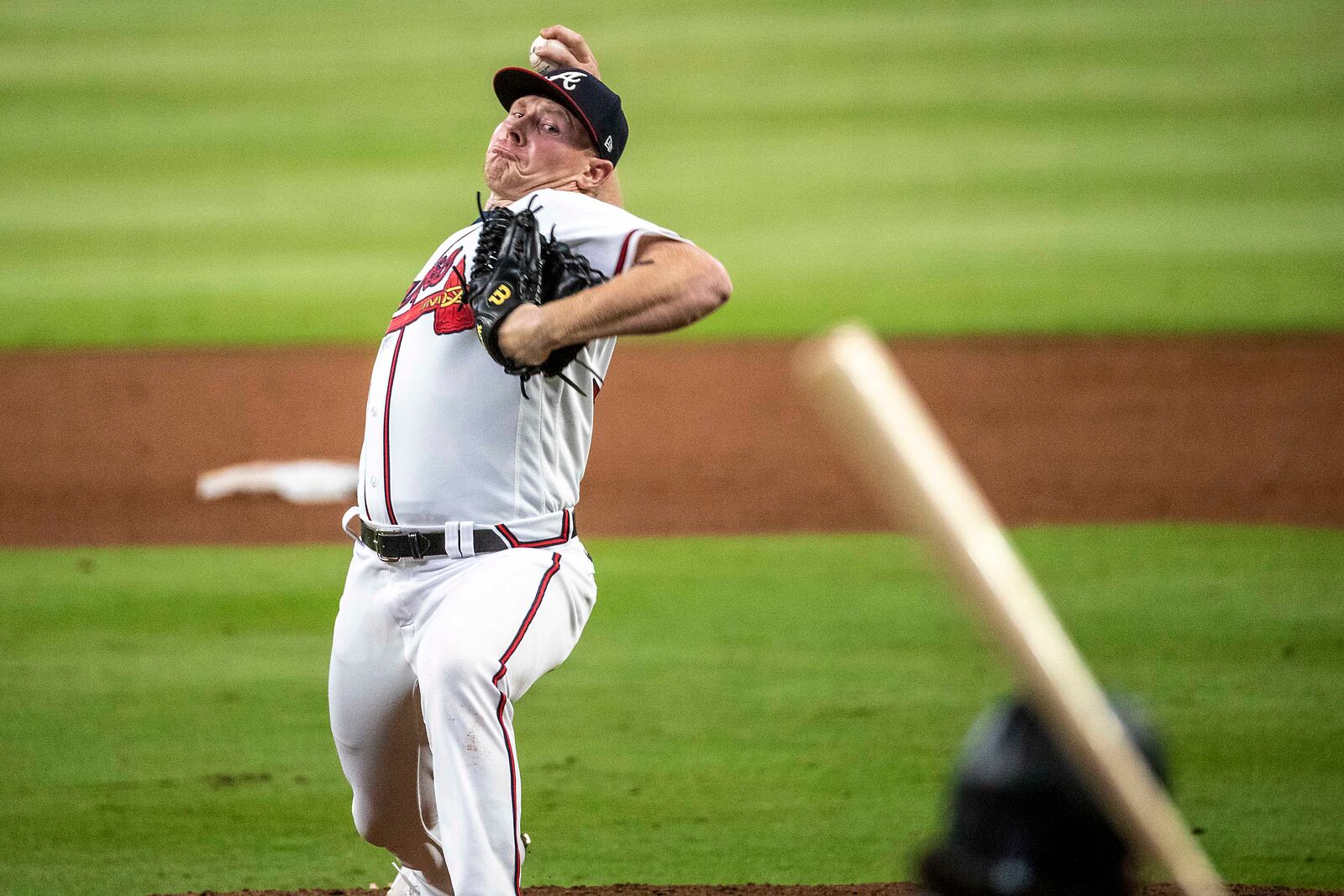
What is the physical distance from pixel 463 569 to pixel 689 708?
7.62 ft

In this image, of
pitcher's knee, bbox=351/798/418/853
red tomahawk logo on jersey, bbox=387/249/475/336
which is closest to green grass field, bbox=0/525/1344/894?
pitcher's knee, bbox=351/798/418/853

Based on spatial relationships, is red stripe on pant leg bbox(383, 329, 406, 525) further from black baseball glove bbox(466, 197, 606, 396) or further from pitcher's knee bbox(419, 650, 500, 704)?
pitcher's knee bbox(419, 650, 500, 704)

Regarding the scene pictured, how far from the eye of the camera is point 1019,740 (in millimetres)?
1495

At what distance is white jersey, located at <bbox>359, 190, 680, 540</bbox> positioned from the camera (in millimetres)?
3055

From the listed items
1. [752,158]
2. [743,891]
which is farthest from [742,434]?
[752,158]

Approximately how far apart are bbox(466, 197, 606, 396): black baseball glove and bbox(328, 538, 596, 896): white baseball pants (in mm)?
434

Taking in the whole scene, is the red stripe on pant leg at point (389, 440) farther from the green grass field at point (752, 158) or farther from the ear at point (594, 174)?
the green grass field at point (752, 158)

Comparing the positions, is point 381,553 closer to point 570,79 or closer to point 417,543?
point 417,543

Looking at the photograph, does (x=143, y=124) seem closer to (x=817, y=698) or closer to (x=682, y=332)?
(x=682, y=332)

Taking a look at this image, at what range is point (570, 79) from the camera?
3377mm

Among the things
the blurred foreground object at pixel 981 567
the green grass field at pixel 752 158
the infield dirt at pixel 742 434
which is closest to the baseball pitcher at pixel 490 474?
the blurred foreground object at pixel 981 567

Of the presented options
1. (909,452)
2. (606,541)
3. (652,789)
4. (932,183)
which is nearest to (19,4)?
(932,183)

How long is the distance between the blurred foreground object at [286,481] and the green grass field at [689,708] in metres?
1.06

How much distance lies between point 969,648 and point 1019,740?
4.44 meters
